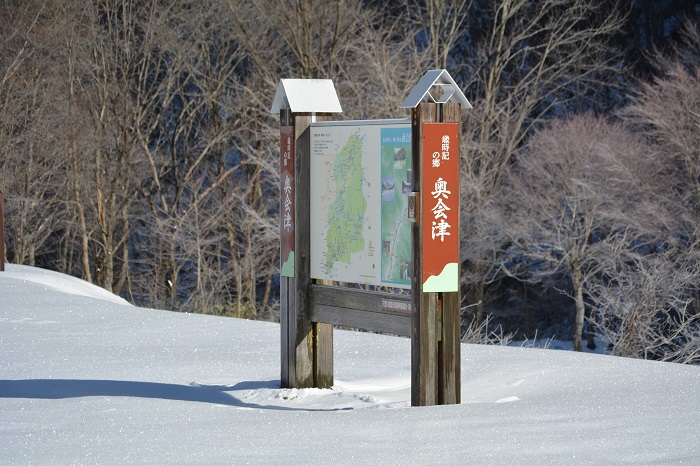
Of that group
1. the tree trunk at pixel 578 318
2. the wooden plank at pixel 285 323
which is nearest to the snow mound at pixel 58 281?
the wooden plank at pixel 285 323

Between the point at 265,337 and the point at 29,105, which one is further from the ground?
the point at 29,105

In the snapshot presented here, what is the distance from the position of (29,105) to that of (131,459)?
26.3 m

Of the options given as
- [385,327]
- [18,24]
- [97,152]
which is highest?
[18,24]

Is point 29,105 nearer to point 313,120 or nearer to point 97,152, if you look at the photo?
point 97,152

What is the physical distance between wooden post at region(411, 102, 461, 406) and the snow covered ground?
0.25 metres

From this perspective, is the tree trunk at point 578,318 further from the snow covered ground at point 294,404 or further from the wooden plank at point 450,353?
the wooden plank at point 450,353

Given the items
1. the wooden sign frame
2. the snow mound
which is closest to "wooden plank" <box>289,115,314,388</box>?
the wooden sign frame

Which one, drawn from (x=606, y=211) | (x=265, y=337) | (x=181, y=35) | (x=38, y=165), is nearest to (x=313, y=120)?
(x=265, y=337)

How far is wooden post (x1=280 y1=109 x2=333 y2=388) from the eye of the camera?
834cm

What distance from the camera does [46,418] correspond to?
256 inches

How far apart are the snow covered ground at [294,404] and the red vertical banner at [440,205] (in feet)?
2.75

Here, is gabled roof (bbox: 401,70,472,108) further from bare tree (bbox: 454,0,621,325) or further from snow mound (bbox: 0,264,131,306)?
bare tree (bbox: 454,0,621,325)

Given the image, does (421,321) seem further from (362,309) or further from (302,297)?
(302,297)

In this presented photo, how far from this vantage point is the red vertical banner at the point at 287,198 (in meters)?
8.41
